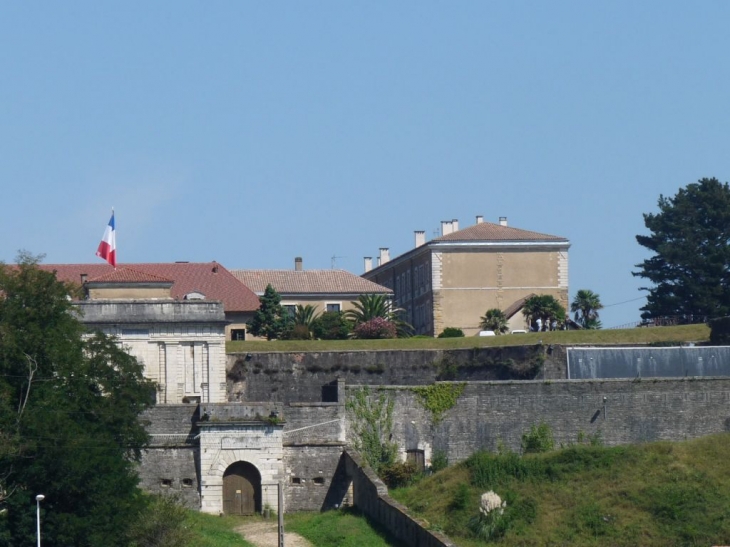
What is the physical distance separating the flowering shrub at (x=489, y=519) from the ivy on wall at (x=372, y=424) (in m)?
7.35

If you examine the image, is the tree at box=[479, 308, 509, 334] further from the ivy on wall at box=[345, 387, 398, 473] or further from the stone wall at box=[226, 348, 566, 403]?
the ivy on wall at box=[345, 387, 398, 473]

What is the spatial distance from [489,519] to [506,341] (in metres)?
18.1

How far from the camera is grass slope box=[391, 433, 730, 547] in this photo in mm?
48750

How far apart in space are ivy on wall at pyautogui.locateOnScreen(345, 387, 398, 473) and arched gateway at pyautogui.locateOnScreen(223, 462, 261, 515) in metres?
3.33

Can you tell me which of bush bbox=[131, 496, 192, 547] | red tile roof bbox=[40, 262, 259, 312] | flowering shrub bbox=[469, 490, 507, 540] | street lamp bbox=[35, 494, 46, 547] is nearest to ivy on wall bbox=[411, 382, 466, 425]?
flowering shrub bbox=[469, 490, 507, 540]

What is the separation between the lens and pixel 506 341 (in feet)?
220

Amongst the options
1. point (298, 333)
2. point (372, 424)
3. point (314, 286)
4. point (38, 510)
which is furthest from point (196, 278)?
point (38, 510)

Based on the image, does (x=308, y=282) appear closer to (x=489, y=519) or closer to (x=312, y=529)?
(x=312, y=529)

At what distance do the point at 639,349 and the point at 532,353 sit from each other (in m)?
4.29

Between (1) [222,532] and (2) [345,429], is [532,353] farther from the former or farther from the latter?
(1) [222,532]

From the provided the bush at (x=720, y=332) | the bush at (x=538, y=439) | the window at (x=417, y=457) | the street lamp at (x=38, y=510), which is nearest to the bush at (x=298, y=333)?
the window at (x=417, y=457)

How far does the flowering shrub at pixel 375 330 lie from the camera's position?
72.2 meters

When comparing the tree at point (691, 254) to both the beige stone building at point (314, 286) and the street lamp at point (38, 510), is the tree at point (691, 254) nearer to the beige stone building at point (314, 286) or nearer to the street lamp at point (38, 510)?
the beige stone building at point (314, 286)

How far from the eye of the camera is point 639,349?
6231 centimetres
